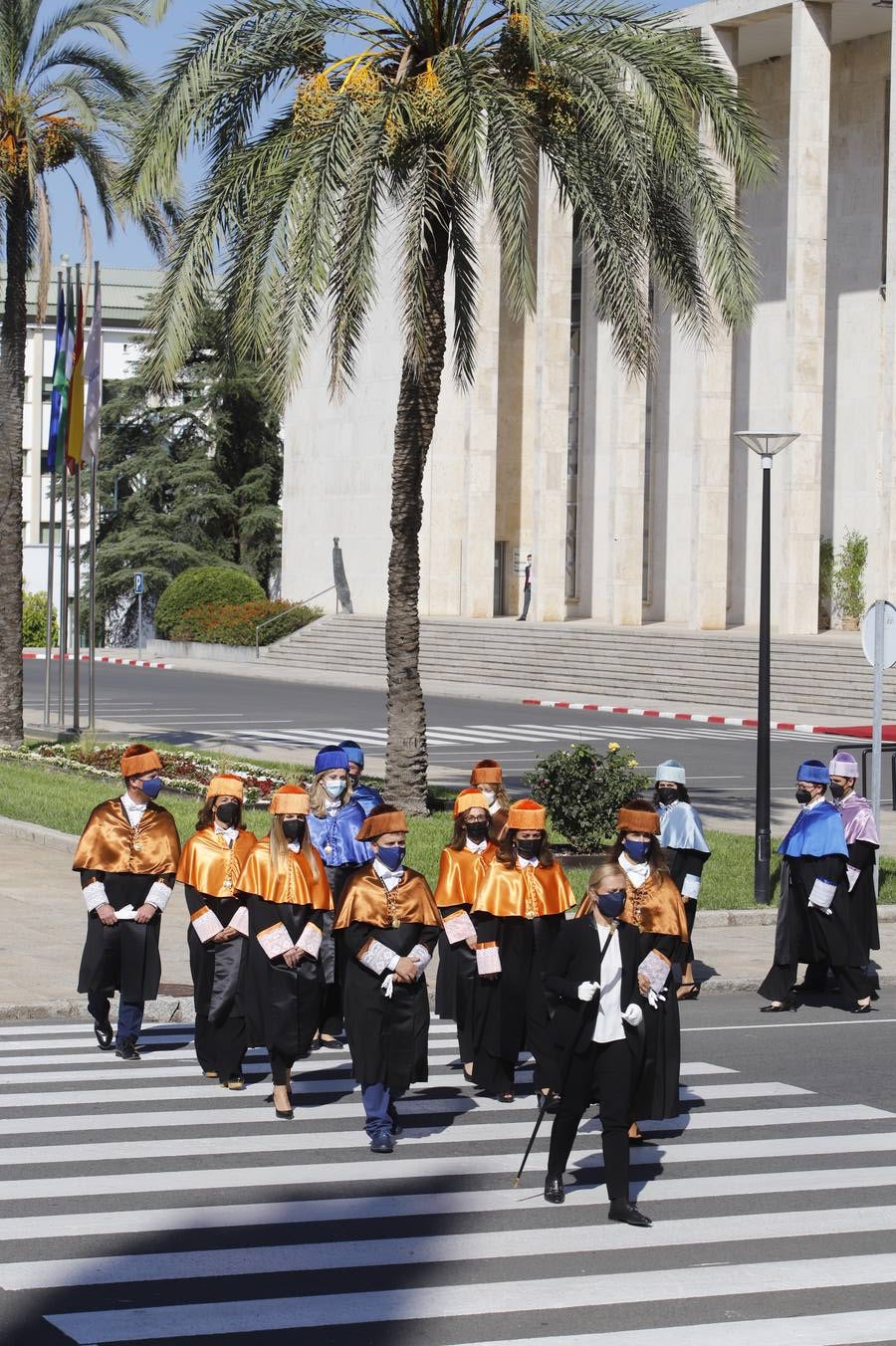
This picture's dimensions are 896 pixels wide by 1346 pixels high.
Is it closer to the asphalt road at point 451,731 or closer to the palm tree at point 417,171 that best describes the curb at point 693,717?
the asphalt road at point 451,731

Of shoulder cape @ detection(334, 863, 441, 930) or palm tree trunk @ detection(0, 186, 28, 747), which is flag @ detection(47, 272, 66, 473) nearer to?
palm tree trunk @ detection(0, 186, 28, 747)

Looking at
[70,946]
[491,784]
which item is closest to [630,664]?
A: [70,946]

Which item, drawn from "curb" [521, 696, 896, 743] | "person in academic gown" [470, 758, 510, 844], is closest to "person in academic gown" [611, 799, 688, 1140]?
"person in academic gown" [470, 758, 510, 844]

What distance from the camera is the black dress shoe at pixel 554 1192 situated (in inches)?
329

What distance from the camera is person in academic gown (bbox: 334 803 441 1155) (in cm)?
940

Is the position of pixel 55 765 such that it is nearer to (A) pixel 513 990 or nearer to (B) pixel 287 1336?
(A) pixel 513 990

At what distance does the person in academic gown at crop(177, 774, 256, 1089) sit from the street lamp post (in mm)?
7445

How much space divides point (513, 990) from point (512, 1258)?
2.98 meters

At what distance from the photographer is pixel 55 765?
27047 mm

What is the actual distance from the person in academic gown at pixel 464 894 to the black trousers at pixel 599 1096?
1972 mm

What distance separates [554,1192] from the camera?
8367mm

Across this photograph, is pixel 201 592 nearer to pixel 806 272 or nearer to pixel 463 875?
pixel 806 272

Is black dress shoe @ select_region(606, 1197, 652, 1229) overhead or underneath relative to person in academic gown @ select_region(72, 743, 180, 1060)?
underneath

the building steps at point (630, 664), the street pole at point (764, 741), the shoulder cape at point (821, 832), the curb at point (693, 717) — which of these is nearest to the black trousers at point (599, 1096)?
the shoulder cape at point (821, 832)
